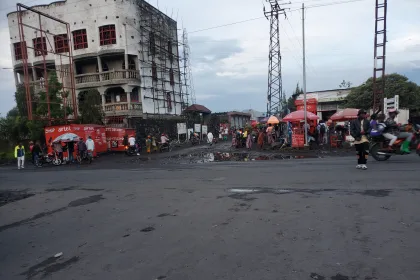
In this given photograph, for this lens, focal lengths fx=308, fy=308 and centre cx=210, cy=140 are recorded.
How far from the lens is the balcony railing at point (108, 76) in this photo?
28000 millimetres

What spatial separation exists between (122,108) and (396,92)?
31056 millimetres

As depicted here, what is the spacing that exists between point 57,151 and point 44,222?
15.6 metres

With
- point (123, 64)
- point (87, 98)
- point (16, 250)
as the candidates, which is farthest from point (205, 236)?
point (123, 64)

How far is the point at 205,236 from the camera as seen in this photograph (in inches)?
162

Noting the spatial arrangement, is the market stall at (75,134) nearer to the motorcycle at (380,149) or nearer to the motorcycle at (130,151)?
the motorcycle at (130,151)

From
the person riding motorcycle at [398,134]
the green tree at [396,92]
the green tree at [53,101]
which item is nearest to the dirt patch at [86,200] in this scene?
the person riding motorcycle at [398,134]

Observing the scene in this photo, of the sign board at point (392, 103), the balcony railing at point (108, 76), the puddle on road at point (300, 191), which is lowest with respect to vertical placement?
the puddle on road at point (300, 191)

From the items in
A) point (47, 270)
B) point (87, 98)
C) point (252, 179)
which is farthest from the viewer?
point (87, 98)

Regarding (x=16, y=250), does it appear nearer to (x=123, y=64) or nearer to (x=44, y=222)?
(x=44, y=222)

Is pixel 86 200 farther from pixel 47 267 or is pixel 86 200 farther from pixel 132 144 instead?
pixel 132 144

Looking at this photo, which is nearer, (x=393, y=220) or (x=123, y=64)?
(x=393, y=220)

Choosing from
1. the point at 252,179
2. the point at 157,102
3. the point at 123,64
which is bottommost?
the point at 252,179

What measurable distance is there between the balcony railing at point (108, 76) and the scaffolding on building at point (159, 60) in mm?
1173

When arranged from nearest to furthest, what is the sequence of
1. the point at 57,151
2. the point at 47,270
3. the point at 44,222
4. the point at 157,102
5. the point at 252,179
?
the point at 47,270
the point at 44,222
the point at 252,179
the point at 57,151
the point at 157,102
